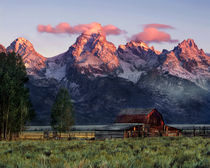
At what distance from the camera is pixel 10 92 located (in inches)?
1687

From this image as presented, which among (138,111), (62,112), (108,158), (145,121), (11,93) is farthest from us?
(62,112)

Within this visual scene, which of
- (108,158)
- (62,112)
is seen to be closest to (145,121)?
(62,112)

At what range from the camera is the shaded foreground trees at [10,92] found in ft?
140

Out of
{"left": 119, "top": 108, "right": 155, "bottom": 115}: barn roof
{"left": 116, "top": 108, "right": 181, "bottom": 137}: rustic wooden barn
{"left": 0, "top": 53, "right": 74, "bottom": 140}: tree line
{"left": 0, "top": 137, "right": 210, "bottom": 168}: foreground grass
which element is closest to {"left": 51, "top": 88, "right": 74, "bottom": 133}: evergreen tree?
{"left": 116, "top": 108, "right": 181, "bottom": 137}: rustic wooden barn

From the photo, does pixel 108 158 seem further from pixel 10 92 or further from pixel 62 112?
pixel 62 112

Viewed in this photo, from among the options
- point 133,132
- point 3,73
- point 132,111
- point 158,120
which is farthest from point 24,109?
point 158,120

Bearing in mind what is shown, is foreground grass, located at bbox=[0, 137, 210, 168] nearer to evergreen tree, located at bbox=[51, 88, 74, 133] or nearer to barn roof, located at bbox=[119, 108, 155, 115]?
barn roof, located at bbox=[119, 108, 155, 115]

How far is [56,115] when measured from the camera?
75.2 metres

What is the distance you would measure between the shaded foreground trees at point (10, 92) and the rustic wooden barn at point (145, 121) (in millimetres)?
22682

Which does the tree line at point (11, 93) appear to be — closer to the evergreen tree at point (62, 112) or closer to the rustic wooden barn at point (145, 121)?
the evergreen tree at point (62, 112)

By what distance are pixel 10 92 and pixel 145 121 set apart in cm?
3110

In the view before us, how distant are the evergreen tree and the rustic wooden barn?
1289 cm

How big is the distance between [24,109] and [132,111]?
25.9 m

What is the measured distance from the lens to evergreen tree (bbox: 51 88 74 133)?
74812mm
